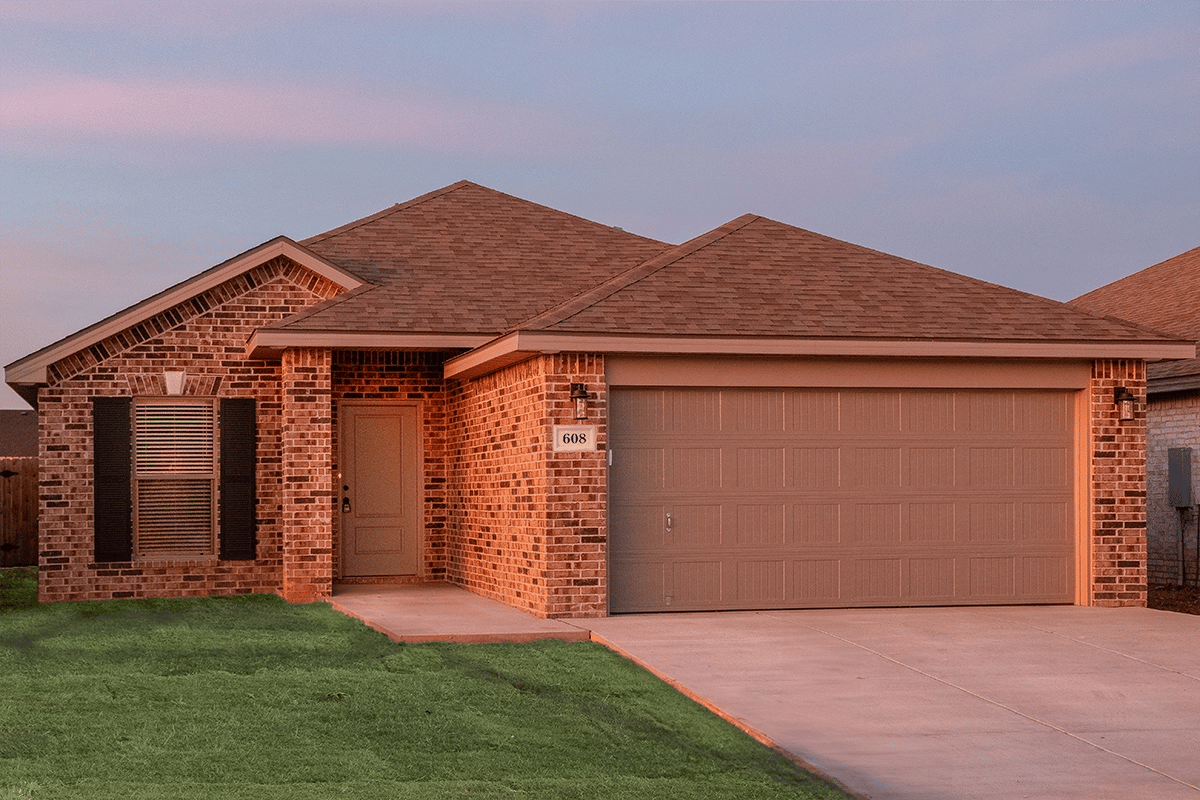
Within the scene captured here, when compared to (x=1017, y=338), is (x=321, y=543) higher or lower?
lower

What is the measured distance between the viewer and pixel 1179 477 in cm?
1861

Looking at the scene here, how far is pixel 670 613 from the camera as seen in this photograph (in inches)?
569

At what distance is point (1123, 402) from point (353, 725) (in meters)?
9.75

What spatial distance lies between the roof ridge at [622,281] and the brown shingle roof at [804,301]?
2 cm

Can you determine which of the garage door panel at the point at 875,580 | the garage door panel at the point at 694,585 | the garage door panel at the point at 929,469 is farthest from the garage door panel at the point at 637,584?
the garage door panel at the point at 929,469

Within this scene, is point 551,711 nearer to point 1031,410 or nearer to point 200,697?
point 200,697

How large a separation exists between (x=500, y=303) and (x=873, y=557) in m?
5.41

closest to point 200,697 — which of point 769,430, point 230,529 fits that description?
point 769,430

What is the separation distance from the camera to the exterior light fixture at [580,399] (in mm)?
13875

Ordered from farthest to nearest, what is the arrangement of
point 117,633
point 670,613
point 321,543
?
point 321,543, point 670,613, point 117,633

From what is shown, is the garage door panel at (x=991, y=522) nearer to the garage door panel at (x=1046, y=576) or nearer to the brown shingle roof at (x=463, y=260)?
the garage door panel at (x=1046, y=576)

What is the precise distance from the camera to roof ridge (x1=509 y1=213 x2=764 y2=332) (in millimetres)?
13969

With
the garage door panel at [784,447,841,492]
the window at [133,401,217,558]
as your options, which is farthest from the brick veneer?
the window at [133,401,217,558]

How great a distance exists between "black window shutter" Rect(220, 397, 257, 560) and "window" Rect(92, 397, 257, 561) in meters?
0.01
